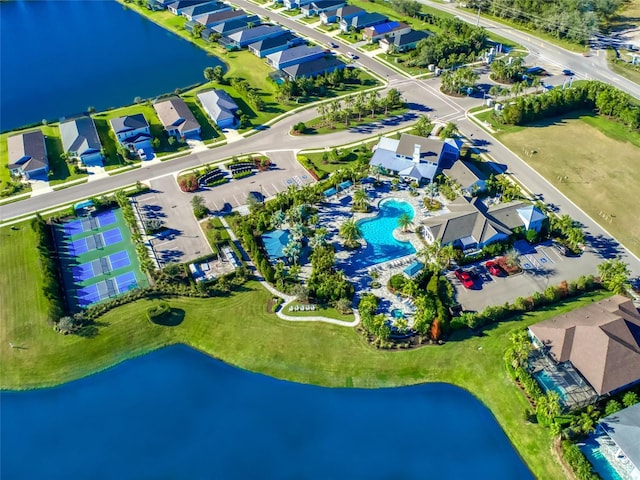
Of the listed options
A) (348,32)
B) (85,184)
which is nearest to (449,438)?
(85,184)

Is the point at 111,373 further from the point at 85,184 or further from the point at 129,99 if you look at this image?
the point at 129,99

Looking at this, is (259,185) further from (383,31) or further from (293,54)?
(383,31)

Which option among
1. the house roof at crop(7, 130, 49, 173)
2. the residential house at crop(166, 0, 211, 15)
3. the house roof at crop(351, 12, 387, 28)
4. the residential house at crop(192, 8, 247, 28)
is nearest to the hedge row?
the house roof at crop(7, 130, 49, 173)

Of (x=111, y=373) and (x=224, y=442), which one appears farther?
(x=111, y=373)

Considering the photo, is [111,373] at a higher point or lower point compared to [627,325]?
lower


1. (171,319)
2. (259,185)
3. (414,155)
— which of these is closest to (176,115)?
(259,185)
